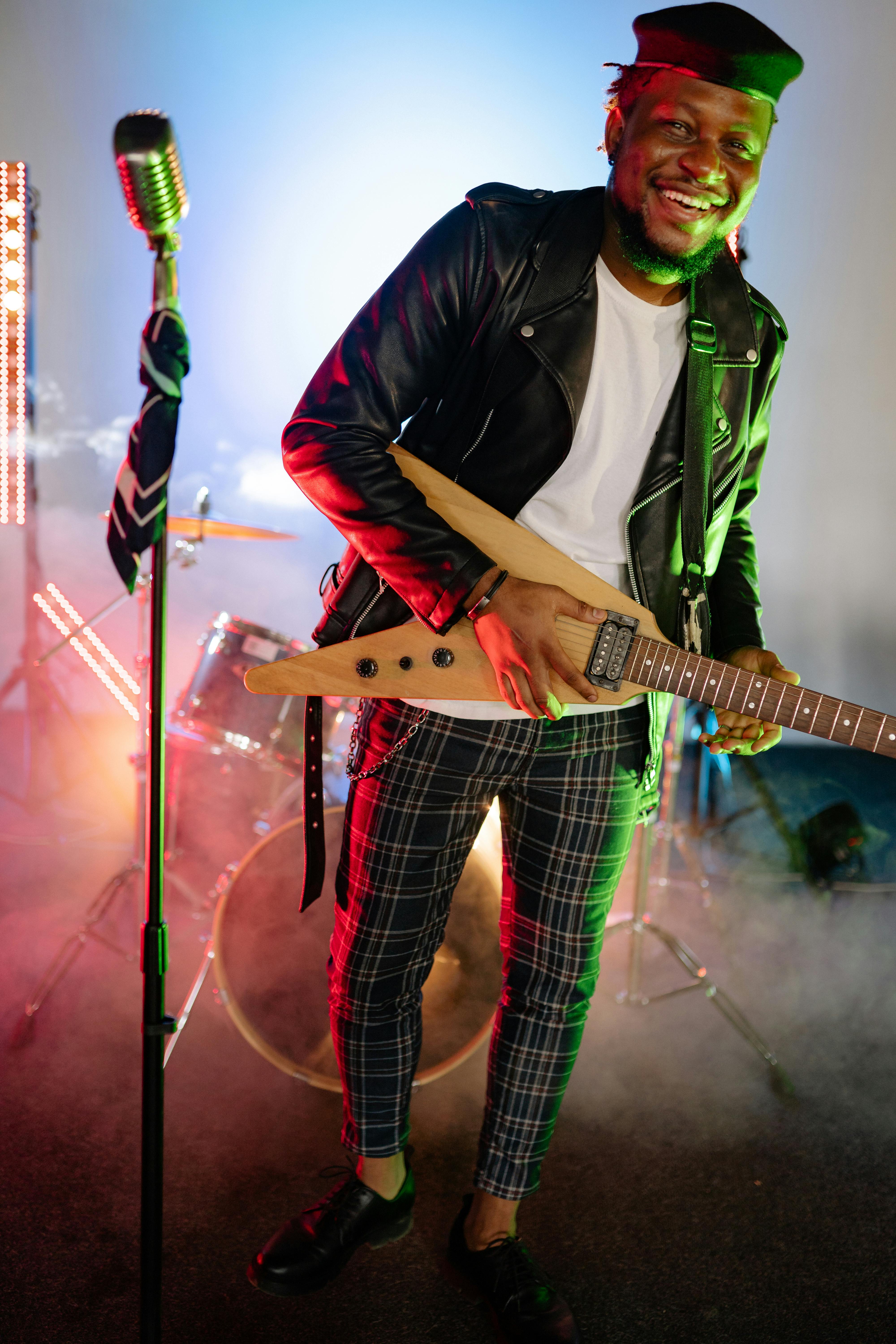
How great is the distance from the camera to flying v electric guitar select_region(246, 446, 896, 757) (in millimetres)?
1323

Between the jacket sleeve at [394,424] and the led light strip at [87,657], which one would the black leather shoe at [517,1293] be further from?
the led light strip at [87,657]

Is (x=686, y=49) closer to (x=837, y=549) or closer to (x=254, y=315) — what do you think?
(x=254, y=315)

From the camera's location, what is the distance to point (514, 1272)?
1.49 meters

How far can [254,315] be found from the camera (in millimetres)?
4246

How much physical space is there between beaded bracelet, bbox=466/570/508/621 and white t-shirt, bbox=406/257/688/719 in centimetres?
15

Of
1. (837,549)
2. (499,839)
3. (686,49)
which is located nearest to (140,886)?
(499,839)

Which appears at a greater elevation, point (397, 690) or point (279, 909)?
point (397, 690)

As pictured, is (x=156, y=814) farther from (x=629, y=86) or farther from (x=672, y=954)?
(x=672, y=954)

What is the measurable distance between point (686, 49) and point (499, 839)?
166 centimetres

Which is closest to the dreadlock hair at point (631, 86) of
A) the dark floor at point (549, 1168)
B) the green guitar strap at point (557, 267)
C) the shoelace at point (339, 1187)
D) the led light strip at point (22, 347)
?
the green guitar strap at point (557, 267)

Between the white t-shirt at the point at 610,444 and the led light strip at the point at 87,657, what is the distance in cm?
337

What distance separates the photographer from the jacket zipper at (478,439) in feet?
4.56

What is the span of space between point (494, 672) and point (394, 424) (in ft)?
1.33

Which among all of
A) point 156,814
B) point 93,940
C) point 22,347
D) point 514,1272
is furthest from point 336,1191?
point 22,347
